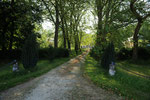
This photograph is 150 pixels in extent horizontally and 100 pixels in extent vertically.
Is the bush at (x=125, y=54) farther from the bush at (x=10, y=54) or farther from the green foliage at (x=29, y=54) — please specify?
the bush at (x=10, y=54)

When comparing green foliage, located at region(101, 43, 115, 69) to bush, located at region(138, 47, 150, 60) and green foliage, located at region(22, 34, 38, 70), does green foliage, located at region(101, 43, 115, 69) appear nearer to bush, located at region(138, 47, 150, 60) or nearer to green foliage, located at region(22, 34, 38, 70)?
green foliage, located at region(22, 34, 38, 70)

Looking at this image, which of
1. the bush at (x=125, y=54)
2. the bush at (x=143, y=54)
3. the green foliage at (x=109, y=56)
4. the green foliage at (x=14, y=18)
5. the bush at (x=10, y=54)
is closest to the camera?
the green foliage at (x=109, y=56)

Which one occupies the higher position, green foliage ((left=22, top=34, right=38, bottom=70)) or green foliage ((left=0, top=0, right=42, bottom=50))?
green foliage ((left=0, top=0, right=42, bottom=50))

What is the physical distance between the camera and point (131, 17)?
12891 mm

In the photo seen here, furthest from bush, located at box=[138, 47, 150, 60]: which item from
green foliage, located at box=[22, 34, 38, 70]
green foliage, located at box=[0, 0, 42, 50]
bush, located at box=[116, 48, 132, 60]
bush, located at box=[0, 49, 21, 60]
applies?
bush, located at box=[0, 49, 21, 60]

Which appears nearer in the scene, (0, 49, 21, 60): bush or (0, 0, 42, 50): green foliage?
(0, 0, 42, 50): green foliage

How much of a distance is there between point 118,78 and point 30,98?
5.37 meters

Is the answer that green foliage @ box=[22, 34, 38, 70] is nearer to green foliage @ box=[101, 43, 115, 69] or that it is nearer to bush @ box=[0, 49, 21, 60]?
green foliage @ box=[101, 43, 115, 69]

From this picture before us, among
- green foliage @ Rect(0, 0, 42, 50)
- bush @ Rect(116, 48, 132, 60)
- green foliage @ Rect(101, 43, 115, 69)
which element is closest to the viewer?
green foliage @ Rect(101, 43, 115, 69)

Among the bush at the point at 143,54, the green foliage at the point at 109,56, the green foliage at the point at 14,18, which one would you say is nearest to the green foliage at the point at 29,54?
the green foliage at the point at 14,18

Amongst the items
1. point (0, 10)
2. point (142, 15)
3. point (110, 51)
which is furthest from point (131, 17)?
point (0, 10)

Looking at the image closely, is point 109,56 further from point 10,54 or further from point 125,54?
point 10,54

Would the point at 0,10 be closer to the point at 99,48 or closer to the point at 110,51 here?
the point at 99,48

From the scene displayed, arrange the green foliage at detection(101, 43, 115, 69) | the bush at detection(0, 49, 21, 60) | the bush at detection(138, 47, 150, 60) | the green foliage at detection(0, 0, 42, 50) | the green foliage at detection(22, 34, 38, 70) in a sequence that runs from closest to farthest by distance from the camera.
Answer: the green foliage at detection(22, 34, 38, 70) → the green foliage at detection(101, 43, 115, 69) → the green foliage at detection(0, 0, 42, 50) → the bush at detection(0, 49, 21, 60) → the bush at detection(138, 47, 150, 60)
